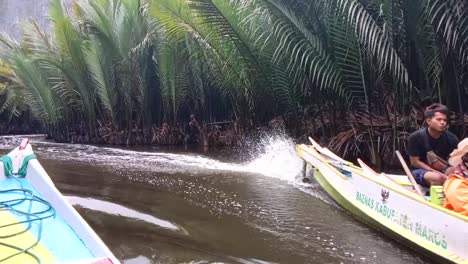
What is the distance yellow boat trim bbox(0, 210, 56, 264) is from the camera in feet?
8.13

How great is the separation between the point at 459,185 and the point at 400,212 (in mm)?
721

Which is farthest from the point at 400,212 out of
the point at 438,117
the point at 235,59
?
the point at 235,59

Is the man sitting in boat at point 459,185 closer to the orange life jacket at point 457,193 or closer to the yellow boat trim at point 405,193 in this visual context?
the orange life jacket at point 457,193

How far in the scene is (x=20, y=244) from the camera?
8.67 feet

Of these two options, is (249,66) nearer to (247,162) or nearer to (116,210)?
(247,162)

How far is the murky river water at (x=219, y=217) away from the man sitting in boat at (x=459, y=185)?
0.67 meters

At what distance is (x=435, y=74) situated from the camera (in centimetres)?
727

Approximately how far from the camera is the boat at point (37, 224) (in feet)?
8.41

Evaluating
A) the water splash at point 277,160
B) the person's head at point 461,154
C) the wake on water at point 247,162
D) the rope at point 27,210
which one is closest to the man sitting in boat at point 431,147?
the person's head at point 461,154

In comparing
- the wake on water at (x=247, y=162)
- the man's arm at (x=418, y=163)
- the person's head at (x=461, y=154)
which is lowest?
the wake on water at (x=247, y=162)

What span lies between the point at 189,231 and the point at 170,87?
379 inches

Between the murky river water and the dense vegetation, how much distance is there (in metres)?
1.70

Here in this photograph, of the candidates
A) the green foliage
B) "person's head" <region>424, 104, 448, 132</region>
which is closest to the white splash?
"person's head" <region>424, 104, 448, 132</region>

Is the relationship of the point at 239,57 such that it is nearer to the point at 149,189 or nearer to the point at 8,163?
the point at 149,189
